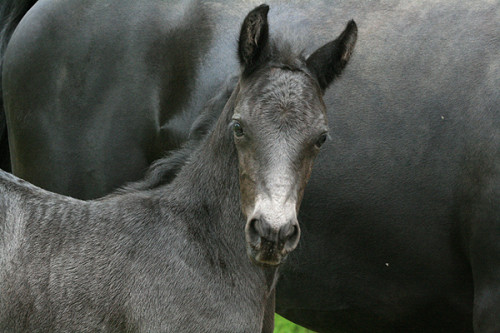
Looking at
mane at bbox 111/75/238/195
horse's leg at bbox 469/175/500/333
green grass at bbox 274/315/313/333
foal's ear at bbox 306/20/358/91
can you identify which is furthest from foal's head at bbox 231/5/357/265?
green grass at bbox 274/315/313/333

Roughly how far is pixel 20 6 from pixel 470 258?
3.81 meters

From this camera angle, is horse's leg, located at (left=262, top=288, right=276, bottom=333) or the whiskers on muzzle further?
horse's leg, located at (left=262, top=288, right=276, bottom=333)

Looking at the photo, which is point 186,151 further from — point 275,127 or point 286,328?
point 286,328

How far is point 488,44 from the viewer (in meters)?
4.75

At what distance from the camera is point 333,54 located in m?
4.35

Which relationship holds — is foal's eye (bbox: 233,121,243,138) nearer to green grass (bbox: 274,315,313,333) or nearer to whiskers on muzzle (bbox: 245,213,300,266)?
whiskers on muzzle (bbox: 245,213,300,266)

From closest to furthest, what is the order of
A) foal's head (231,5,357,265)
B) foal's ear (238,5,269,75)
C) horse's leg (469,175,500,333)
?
foal's head (231,5,357,265), foal's ear (238,5,269,75), horse's leg (469,175,500,333)

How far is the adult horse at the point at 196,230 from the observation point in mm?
3982

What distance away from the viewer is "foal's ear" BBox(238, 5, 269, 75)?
4.18m

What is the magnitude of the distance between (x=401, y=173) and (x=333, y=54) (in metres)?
0.87

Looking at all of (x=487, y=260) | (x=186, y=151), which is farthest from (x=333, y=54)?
(x=487, y=260)

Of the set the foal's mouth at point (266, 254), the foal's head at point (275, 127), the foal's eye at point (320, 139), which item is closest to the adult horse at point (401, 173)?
the foal's head at point (275, 127)

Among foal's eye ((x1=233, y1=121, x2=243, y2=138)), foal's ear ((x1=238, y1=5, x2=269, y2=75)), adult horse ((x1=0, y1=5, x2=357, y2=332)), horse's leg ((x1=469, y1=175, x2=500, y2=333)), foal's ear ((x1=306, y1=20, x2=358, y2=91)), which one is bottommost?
horse's leg ((x1=469, y1=175, x2=500, y2=333))

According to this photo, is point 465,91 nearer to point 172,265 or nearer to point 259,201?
point 259,201
